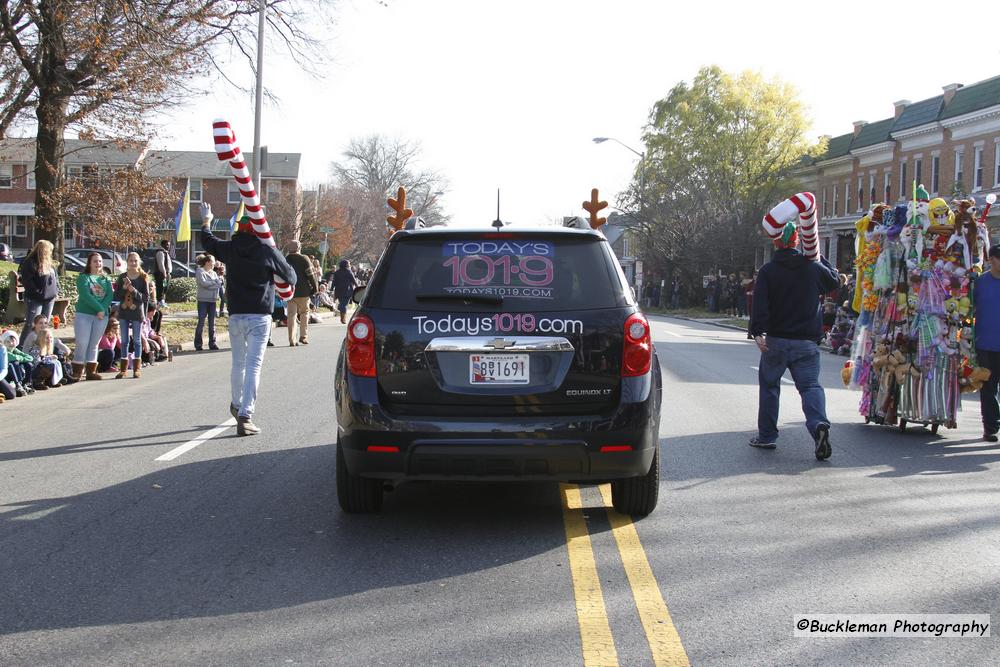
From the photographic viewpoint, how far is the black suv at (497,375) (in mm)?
5406

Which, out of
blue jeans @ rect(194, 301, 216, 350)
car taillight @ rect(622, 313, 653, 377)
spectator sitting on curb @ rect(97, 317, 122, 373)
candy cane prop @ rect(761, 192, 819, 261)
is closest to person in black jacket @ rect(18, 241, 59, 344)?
spectator sitting on curb @ rect(97, 317, 122, 373)

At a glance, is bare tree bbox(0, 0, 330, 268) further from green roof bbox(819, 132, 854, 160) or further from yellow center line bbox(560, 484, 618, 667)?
green roof bbox(819, 132, 854, 160)

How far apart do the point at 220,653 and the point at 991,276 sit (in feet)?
26.2

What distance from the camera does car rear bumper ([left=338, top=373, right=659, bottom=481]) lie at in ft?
17.6

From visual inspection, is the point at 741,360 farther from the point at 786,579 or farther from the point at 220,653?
the point at 220,653

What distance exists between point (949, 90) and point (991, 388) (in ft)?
121

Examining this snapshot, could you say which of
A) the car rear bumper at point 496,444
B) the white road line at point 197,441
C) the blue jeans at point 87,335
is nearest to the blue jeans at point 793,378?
the car rear bumper at point 496,444

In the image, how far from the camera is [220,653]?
154 inches

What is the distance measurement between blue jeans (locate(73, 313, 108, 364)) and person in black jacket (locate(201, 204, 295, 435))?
16.2 feet

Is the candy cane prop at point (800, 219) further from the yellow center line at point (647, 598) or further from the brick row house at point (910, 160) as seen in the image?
the brick row house at point (910, 160)

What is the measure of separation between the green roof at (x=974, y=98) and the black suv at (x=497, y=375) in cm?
3715

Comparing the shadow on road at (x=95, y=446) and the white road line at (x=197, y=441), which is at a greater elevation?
the white road line at (x=197, y=441)

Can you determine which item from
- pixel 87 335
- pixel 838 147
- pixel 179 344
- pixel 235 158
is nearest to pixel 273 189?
pixel 838 147

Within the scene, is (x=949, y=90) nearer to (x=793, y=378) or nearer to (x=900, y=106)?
(x=900, y=106)
